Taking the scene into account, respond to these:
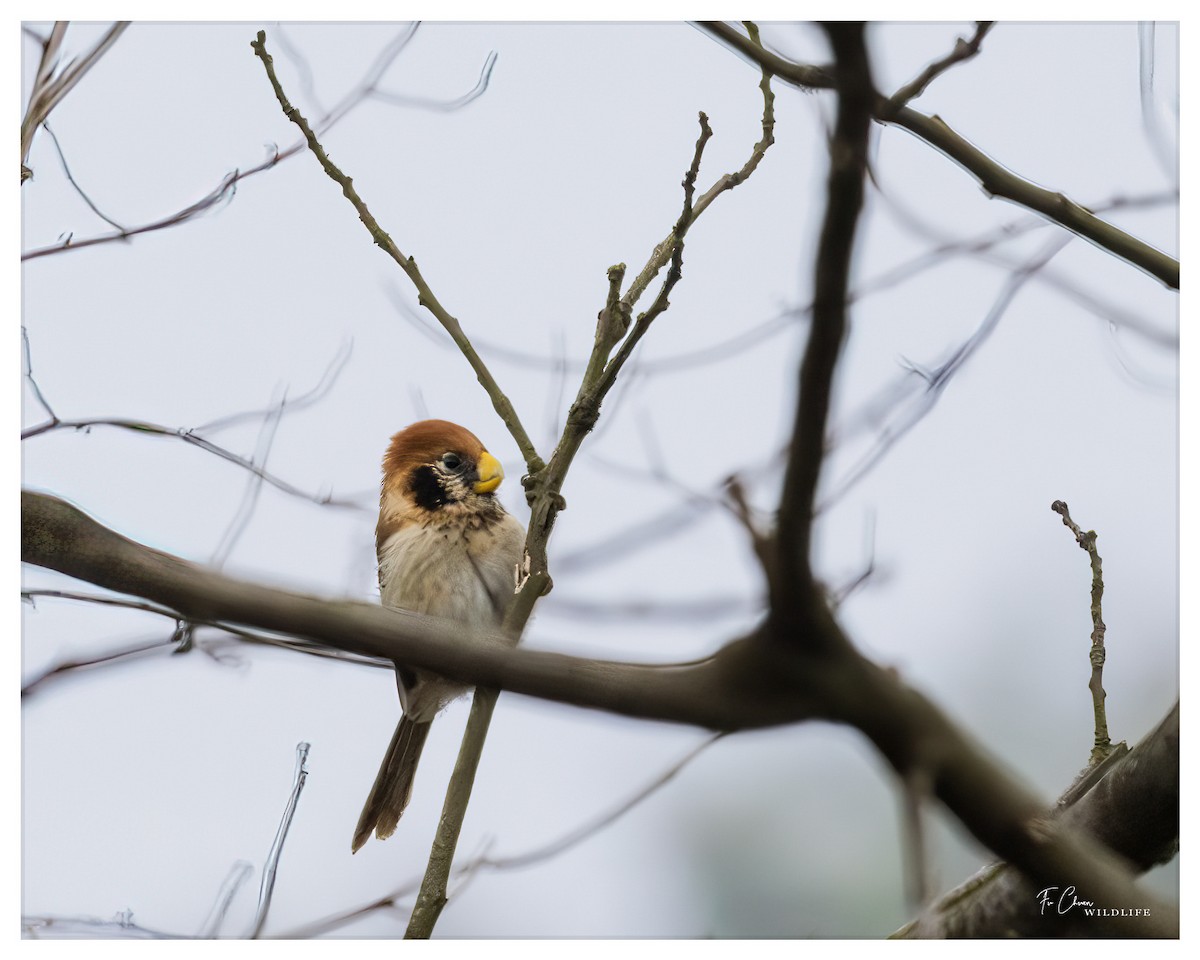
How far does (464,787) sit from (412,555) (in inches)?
25.3

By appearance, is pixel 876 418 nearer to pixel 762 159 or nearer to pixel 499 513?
pixel 762 159

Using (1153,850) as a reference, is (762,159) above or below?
above

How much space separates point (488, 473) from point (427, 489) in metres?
0.13

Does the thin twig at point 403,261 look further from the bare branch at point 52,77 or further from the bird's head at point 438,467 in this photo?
the bird's head at point 438,467

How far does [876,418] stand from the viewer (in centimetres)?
150

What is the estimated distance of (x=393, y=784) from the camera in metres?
2.10

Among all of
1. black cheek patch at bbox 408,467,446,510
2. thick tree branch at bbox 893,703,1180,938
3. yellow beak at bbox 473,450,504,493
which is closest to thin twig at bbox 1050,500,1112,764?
thick tree branch at bbox 893,703,1180,938

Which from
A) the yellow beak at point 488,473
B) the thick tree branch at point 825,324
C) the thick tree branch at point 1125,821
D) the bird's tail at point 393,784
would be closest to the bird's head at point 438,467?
the yellow beak at point 488,473

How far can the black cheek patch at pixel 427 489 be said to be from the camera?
2.28 m

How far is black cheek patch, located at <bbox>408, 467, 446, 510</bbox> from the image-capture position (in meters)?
2.28

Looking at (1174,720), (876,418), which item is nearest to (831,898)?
(1174,720)

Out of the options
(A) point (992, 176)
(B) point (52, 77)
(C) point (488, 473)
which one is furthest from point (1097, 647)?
(B) point (52, 77)

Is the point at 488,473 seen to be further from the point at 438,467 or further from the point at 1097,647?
the point at 1097,647

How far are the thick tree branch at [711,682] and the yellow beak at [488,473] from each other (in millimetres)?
1212
